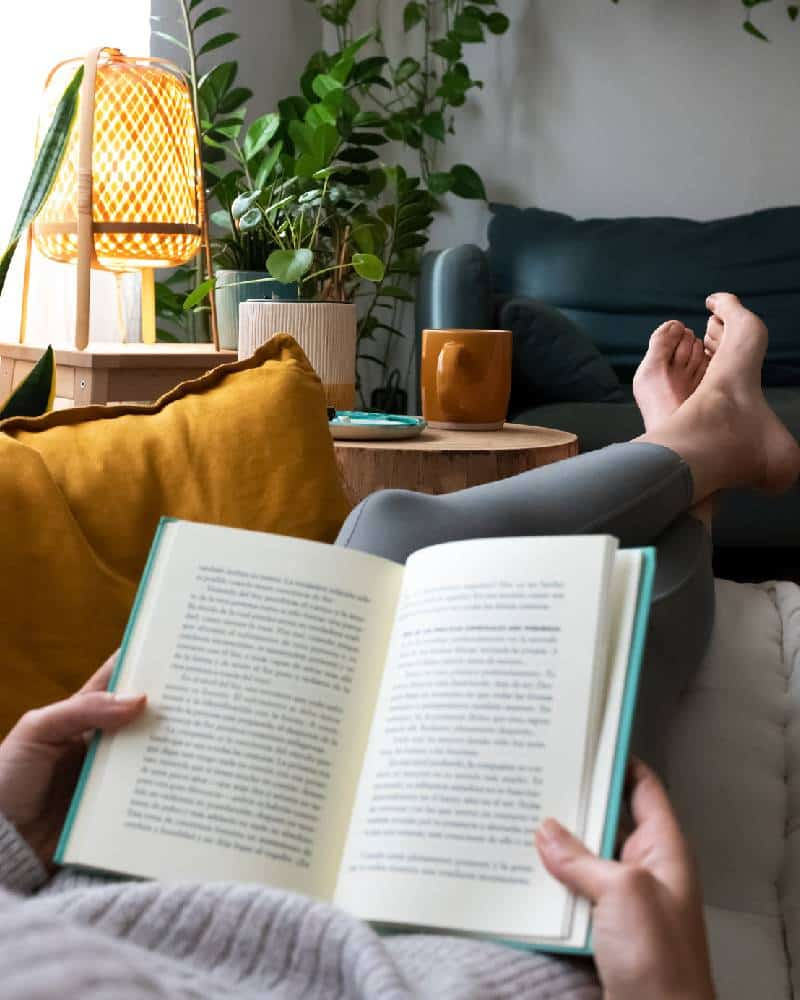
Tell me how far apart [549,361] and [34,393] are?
1.69 metres

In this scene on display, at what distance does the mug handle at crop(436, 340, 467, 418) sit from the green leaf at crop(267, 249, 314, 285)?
0.32m

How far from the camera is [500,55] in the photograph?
354 centimetres

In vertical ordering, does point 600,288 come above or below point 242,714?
above

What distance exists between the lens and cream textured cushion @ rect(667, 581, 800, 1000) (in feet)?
2.37

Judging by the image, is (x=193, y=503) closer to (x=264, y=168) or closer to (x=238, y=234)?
(x=238, y=234)

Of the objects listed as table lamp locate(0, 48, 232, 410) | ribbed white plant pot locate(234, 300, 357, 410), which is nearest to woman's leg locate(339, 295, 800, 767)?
ribbed white plant pot locate(234, 300, 357, 410)

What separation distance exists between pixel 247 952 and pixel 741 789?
1.40ft

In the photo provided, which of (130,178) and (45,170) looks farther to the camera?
(130,178)

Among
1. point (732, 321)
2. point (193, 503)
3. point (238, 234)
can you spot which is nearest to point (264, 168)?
point (238, 234)

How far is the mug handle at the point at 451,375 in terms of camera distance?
4.97ft

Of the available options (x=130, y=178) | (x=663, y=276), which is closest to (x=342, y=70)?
(x=663, y=276)

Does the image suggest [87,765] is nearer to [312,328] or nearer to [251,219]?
[312,328]

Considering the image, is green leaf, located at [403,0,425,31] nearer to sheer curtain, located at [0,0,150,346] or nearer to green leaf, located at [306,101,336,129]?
green leaf, located at [306,101,336,129]

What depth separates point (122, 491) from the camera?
857 millimetres
